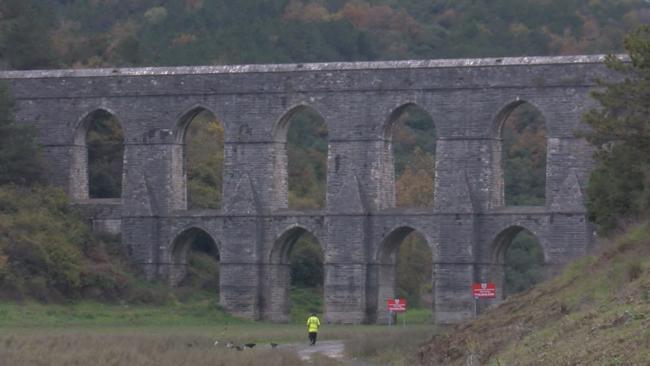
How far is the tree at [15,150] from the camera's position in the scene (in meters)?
63.1

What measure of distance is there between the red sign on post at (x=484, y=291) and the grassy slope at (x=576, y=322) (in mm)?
14593

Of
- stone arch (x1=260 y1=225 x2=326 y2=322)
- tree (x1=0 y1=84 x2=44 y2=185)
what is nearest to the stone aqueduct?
stone arch (x1=260 y1=225 x2=326 y2=322)

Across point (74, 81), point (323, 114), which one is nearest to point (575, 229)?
point (323, 114)

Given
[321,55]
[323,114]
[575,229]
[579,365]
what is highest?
[321,55]

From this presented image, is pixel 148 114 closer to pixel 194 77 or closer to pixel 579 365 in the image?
pixel 194 77

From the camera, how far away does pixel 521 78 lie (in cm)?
5947

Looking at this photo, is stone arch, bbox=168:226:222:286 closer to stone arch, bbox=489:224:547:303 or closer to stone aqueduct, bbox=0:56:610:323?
stone aqueduct, bbox=0:56:610:323

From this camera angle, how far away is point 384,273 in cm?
6150

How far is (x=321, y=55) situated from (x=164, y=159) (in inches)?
1245

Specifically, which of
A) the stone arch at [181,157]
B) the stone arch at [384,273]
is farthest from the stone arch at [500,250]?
the stone arch at [181,157]

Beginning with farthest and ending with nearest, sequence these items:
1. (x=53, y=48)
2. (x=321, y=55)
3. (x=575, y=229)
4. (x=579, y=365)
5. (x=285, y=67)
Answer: (x=321, y=55) < (x=53, y=48) < (x=285, y=67) < (x=575, y=229) < (x=579, y=365)

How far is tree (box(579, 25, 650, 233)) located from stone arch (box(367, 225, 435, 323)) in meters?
15.7

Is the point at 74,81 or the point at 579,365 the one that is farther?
the point at 74,81

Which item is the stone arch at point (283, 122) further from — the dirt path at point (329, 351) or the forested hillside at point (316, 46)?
the dirt path at point (329, 351)
